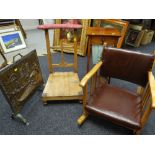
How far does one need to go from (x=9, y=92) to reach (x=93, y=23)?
1948 mm

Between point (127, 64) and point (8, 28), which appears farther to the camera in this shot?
point (8, 28)

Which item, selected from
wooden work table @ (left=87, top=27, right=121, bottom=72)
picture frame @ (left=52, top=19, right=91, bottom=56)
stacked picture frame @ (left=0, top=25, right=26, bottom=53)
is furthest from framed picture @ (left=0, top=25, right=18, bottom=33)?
wooden work table @ (left=87, top=27, right=121, bottom=72)

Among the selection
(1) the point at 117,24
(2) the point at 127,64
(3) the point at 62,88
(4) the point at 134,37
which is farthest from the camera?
(4) the point at 134,37

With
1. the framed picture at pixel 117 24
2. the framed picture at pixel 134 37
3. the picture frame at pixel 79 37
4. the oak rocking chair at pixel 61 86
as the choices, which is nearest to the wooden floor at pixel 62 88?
the oak rocking chair at pixel 61 86

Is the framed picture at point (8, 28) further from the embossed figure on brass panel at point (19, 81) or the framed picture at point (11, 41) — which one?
the embossed figure on brass panel at point (19, 81)

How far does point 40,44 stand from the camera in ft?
11.0

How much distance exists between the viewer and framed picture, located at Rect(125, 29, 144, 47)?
124 inches

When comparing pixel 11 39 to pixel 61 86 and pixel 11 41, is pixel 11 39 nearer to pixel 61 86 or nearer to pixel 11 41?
pixel 11 41

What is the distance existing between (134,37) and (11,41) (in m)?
2.55

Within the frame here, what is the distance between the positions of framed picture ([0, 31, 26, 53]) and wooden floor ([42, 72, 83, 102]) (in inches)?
56.7

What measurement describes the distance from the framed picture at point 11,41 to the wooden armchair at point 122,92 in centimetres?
214

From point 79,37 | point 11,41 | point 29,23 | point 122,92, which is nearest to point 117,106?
point 122,92

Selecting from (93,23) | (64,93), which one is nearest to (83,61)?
(93,23)

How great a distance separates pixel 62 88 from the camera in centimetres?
174
